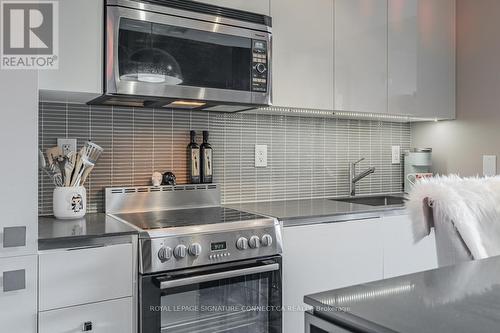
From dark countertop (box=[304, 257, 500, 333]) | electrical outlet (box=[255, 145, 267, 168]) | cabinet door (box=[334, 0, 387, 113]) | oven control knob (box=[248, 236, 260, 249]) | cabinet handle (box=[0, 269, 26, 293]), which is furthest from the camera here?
electrical outlet (box=[255, 145, 267, 168])

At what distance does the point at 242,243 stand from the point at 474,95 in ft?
6.57

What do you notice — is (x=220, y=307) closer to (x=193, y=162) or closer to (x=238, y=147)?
(x=193, y=162)

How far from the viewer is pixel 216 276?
162 cm

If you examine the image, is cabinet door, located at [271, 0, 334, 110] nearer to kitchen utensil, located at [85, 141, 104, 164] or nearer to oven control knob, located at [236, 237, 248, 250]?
oven control knob, located at [236, 237, 248, 250]

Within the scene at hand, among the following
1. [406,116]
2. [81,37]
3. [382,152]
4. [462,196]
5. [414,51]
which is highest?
[414,51]

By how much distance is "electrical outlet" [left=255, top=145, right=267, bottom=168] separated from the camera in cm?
250

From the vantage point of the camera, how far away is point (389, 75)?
2.56 m

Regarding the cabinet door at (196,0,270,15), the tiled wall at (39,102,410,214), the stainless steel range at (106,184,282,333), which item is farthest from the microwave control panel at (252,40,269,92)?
the stainless steel range at (106,184,282,333)

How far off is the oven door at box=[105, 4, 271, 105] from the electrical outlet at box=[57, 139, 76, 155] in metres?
0.45

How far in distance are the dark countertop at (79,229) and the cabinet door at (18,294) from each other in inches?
3.3

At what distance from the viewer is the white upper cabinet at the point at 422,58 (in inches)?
102

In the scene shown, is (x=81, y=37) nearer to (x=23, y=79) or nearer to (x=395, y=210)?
(x=23, y=79)

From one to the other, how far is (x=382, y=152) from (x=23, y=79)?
2416 millimetres

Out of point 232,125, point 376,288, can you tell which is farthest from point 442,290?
point 232,125
